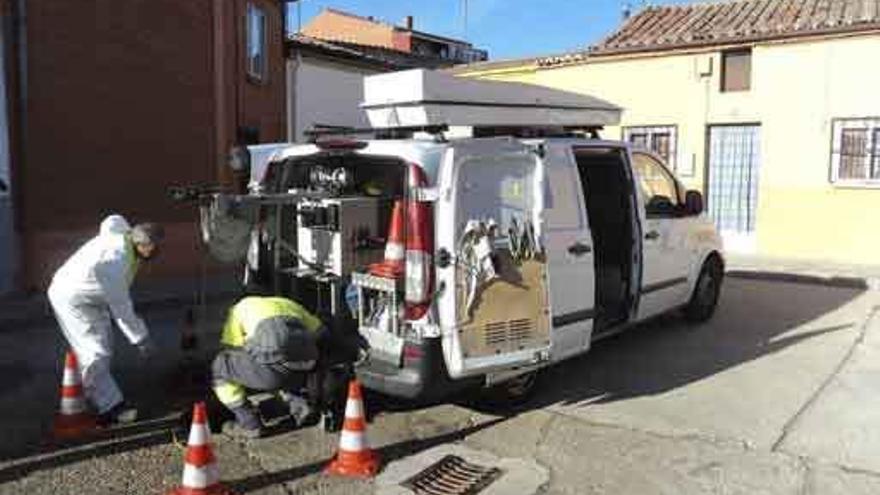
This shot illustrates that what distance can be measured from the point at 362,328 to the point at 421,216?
85cm

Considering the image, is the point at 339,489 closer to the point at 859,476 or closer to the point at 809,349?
the point at 859,476

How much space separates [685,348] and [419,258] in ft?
12.9

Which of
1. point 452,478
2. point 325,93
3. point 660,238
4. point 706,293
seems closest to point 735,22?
point 325,93

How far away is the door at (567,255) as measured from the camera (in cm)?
599

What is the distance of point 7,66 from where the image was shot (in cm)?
1039

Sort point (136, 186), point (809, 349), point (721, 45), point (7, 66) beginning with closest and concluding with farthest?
point (809, 349), point (7, 66), point (136, 186), point (721, 45)

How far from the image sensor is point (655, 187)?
8156 millimetres

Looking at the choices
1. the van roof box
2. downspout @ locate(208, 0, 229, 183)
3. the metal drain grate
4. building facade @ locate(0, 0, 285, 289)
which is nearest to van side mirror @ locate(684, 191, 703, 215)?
the van roof box

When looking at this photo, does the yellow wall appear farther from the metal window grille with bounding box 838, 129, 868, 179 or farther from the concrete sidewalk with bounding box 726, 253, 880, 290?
the concrete sidewalk with bounding box 726, 253, 880, 290

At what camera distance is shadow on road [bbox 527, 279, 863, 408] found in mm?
6801

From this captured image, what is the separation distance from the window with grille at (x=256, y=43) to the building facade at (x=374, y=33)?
21429mm

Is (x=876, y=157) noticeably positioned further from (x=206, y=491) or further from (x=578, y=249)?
(x=206, y=491)

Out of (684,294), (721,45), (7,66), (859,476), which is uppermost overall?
(721,45)

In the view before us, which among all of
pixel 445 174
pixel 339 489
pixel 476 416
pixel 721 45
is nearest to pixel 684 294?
pixel 476 416
